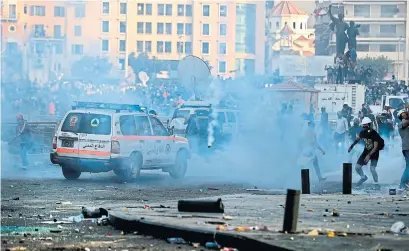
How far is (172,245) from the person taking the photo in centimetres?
1291

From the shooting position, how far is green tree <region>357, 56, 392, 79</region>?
132 meters

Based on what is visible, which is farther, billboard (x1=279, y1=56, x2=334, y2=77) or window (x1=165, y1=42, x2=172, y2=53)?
window (x1=165, y1=42, x2=172, y2=53)

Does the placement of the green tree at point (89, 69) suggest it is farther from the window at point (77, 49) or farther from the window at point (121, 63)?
the window at point (121, 63)

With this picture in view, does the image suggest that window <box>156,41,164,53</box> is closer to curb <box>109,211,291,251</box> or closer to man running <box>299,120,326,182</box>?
man running <box>299,120,326,182</box>

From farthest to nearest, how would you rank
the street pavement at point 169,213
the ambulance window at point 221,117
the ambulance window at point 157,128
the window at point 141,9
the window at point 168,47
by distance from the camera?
the window at point 168,47
the window at point 141,9
the ambulance window at point 221,117
the ambulance window at point 157,128
the street pavement at point 169,213

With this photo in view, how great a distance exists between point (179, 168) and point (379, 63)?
11278 centimetres

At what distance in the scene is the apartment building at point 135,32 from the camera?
41.8 meters

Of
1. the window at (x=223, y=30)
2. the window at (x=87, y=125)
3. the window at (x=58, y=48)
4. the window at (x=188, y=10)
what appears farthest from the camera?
the window at (x=188, y=10)

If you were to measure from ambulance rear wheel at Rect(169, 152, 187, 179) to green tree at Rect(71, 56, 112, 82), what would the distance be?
795 inches

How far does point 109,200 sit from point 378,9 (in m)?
127

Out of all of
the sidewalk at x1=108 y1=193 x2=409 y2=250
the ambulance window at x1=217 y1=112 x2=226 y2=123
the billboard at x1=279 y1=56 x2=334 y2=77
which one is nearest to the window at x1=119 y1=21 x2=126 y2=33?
the billboard at x1=279 y1=56 x2=334 y2=77

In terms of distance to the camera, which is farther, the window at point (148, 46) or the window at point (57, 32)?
the window at point (148, 46)

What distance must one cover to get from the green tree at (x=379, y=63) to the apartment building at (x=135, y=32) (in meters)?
24.0

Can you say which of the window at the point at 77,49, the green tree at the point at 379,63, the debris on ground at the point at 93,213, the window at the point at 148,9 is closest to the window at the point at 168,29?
the window at the point at 148,9
